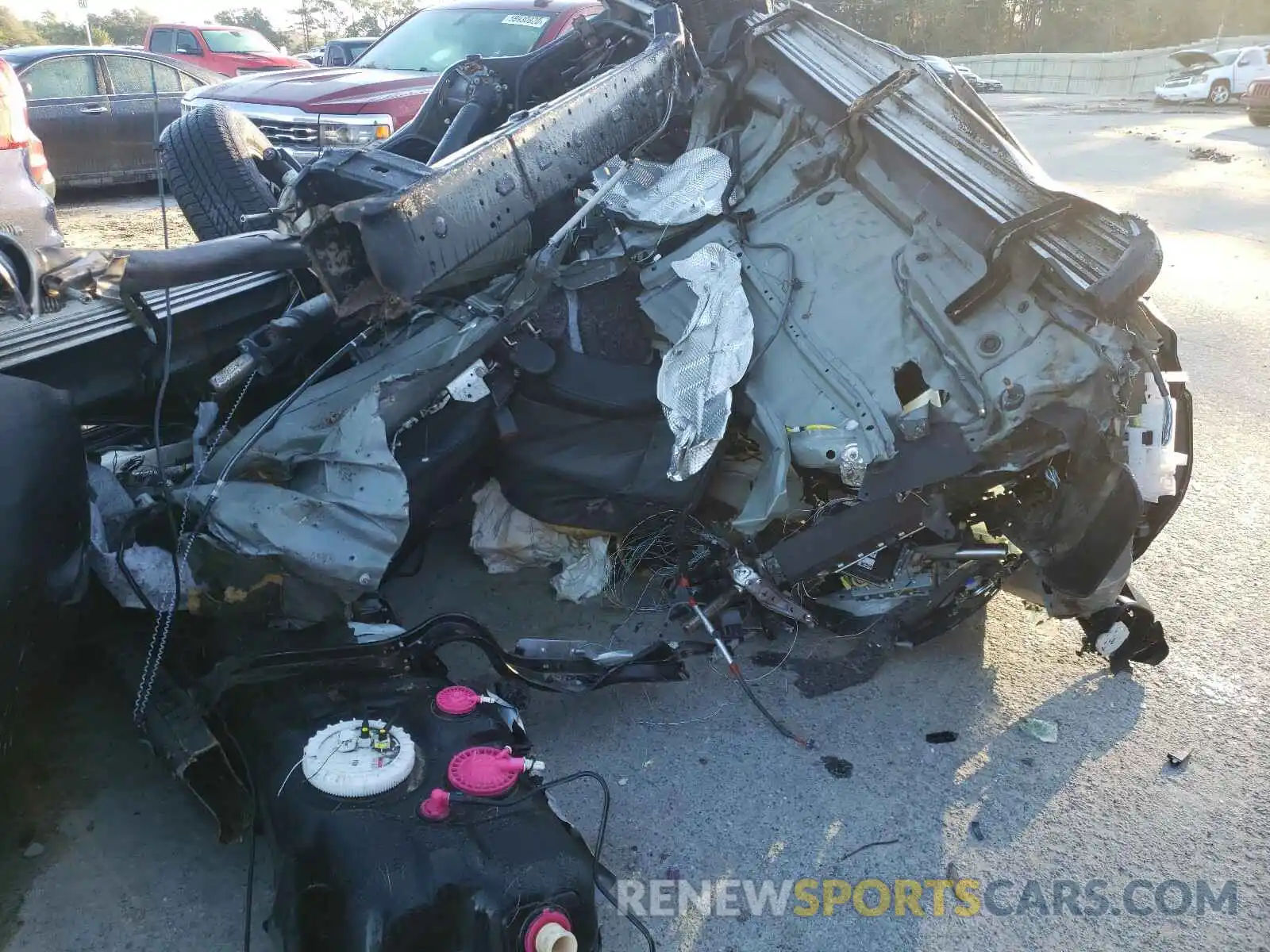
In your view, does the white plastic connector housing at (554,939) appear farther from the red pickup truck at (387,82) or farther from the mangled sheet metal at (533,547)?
the red pickup truck at (387,82)

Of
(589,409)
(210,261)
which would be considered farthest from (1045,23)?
(210,261)

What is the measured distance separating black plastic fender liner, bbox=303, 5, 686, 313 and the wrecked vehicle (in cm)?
1

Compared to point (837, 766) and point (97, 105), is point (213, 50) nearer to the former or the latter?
point (97, 105)

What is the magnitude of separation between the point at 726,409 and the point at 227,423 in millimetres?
1528

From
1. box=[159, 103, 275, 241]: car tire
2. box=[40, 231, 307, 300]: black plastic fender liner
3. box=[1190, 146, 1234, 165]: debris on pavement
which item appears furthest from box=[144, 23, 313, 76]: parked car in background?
box=[1190, 146, 1234, 165]: debris on pavement

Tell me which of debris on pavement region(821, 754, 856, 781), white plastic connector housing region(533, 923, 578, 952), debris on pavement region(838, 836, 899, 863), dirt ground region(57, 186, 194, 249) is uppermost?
white plastic connector housing region(533, 923, 578, 952)

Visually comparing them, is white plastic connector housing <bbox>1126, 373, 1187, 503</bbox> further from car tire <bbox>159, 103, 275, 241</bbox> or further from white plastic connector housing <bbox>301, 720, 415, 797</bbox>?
car tire <bbox>159, 103, 275, 241</bbox>

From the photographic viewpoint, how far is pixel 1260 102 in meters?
15.4

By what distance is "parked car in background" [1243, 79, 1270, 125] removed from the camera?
49.9ft

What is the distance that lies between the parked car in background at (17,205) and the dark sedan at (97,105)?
412 cm

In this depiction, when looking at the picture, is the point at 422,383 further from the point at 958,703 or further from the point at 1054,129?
the point at 1054,129

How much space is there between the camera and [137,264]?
226 centimetres

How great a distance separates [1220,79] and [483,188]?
922 inches

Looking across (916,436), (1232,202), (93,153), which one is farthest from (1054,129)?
(916,436)
